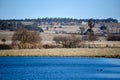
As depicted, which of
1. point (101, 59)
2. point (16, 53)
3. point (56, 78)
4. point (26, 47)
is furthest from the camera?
point (26, 47)

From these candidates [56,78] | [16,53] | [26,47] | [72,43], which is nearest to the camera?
[56,78]

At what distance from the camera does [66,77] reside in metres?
41.3

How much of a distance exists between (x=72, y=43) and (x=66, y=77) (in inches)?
2196

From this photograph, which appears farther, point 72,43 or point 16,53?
point 72,43

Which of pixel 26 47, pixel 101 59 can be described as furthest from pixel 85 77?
pixel 26 47

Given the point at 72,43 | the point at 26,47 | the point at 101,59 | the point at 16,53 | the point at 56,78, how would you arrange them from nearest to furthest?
the point at 56,78 < the point at 101,59 < the point at 16,53 < the point at 26,47 < the point at 72,43

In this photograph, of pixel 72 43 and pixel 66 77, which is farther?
pixel 72 43

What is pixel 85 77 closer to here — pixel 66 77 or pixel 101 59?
pixel 66 77

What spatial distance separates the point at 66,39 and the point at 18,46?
14402 millimetres

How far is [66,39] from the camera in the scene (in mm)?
100438

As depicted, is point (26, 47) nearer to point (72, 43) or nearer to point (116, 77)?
point (72, 43)

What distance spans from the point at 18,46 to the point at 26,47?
186 cm

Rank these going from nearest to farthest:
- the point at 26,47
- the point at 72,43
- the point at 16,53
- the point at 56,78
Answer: the point at 56,78 < the point at 16,53 < the point at 26,47 < the point at 72,43

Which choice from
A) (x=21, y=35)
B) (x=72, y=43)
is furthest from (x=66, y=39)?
(x=21, y=35)
